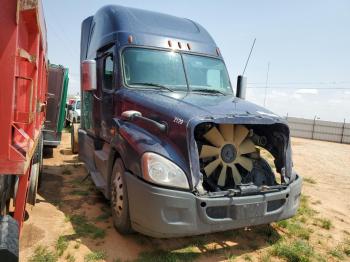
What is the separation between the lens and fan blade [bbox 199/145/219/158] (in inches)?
157

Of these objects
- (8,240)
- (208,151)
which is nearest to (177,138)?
(208,151)

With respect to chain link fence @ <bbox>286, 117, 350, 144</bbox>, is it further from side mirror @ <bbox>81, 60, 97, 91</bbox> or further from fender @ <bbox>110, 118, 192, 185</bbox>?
fender @ <bbox>110, 118, 192, 185</bbox>

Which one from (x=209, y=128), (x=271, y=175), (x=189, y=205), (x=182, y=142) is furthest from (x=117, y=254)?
(x=271, y=175)

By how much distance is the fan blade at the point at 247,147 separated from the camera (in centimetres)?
420

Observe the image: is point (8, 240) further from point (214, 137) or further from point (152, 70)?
point (152, 70)

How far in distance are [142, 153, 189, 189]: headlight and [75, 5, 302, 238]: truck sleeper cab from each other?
0.04 feet

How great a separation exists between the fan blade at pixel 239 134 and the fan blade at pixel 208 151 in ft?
0.95

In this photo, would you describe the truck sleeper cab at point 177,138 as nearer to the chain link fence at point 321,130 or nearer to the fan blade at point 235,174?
the fan blade at point 235,174

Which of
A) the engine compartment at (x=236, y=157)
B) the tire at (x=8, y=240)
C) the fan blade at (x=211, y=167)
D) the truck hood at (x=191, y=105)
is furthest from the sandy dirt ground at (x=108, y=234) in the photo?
the truck hood at (x=191, y=105)

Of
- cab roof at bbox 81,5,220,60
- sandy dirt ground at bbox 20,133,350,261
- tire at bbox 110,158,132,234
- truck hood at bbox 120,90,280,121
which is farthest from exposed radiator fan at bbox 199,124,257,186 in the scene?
cab roof at bbox 81,5,220,60

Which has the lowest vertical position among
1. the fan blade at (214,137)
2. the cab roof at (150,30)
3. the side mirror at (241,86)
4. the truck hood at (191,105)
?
the fan blade at (214,137)

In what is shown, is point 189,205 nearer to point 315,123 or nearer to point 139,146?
point 139,146

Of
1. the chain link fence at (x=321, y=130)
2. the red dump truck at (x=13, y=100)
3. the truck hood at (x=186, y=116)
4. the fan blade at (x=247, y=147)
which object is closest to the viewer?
the red dump truck at (x=13, y=100)

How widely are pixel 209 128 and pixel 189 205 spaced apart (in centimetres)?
104
